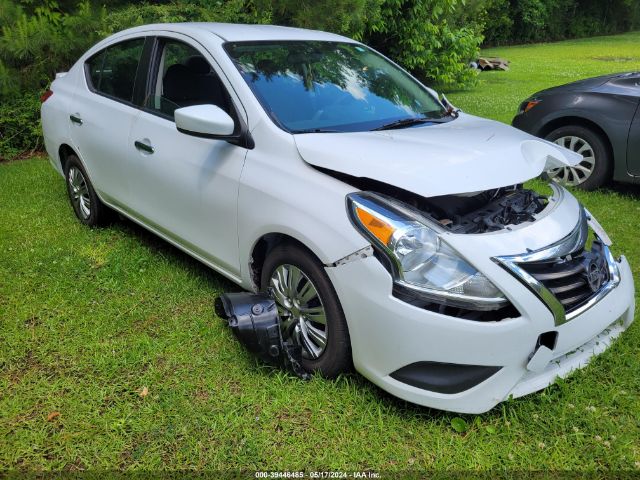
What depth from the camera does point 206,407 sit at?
2.71m

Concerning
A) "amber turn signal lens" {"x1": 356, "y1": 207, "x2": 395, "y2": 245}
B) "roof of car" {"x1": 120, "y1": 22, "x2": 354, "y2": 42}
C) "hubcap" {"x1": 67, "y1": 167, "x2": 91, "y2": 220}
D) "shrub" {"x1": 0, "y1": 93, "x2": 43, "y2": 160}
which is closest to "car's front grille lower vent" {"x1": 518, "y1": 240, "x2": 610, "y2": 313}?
"amber turn signal lens" {"x1": 356, "y1": 207, "x2": 395, "y2": 245}

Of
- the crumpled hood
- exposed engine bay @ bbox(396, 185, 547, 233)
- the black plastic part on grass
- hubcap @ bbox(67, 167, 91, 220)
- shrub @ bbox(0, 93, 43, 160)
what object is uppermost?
the crumpled hood

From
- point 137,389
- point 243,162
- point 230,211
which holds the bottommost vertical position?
point 137,389

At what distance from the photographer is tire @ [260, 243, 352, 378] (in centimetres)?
257

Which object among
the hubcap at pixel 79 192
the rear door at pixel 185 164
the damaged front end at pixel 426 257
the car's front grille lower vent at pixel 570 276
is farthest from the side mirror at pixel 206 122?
the hubcap at pixel 79 192

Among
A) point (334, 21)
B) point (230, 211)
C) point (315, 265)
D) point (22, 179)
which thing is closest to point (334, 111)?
point (230, 211)

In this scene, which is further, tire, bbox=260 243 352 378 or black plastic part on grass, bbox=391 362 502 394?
tire, bbox=260 243 352 378

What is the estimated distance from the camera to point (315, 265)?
259 cm

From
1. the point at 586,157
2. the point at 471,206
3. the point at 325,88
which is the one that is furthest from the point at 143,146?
the point at 586,157

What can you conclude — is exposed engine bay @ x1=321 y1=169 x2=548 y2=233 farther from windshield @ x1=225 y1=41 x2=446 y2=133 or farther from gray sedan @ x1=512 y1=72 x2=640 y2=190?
gray sedan @ x1=512 y1=72 x2=640 y2=190

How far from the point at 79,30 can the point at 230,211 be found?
6.59 m

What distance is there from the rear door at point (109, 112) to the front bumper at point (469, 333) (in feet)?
7.46

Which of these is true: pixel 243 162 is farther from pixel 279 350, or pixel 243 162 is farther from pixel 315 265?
pixel 279 350

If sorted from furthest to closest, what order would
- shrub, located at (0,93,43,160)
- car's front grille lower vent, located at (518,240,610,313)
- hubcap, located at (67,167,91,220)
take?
shrub, located at (0,93,43,160)
hubcap, located at (67,167,91,220)
car's front grille lower vent, located at (518,240,610,313)
